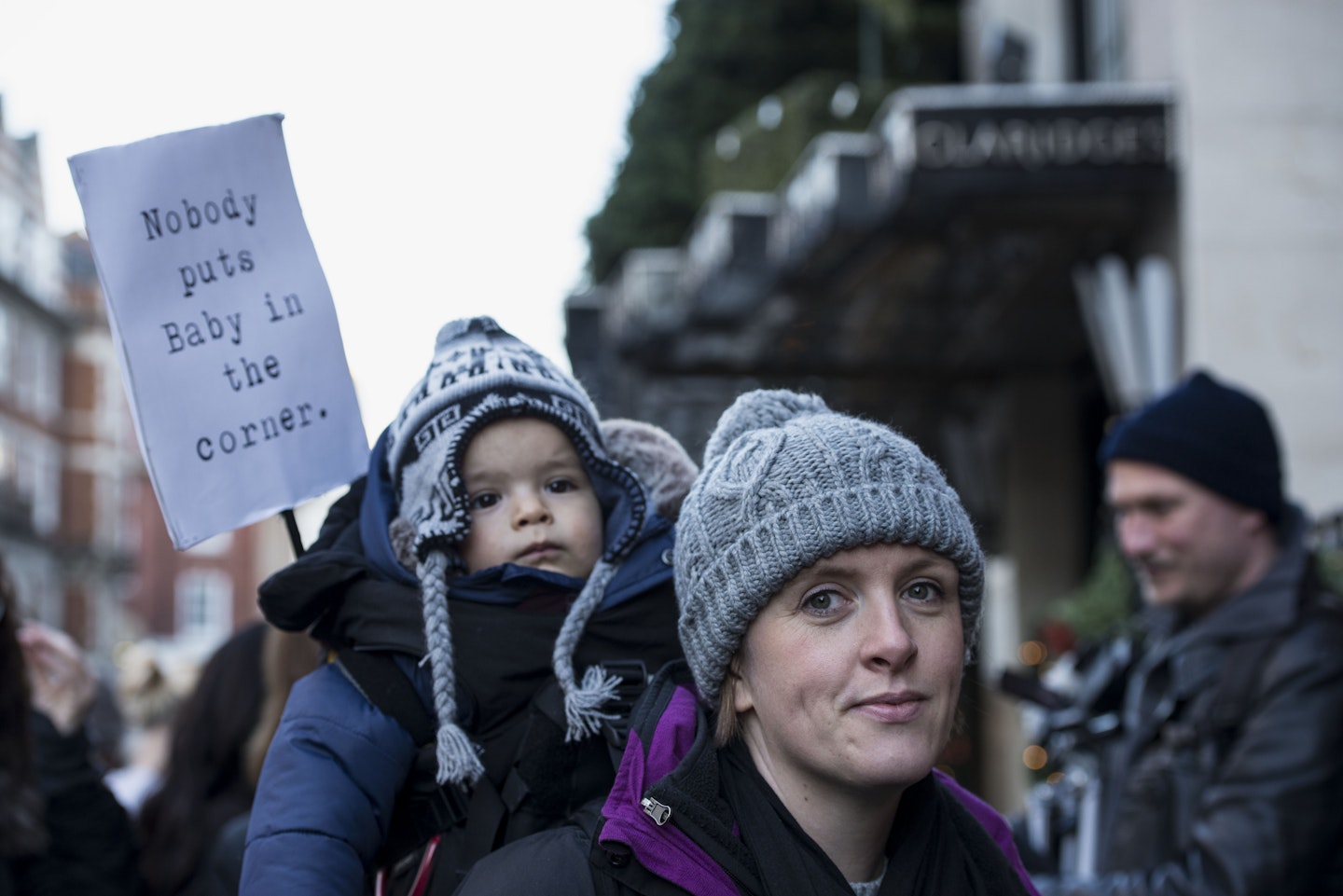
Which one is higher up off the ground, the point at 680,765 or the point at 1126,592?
the point at 680,765

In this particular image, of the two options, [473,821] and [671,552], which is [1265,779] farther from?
[473,821]

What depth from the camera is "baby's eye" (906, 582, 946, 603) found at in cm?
213

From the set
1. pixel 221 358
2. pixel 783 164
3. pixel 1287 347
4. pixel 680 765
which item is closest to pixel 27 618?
pixel 221 358

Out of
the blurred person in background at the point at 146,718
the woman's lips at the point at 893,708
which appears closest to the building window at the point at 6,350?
the blurred person in background at the point at 146,718

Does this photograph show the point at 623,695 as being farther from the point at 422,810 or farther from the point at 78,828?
the point at 78,828

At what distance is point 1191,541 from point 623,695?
246cm

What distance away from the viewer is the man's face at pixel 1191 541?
4.24 metres

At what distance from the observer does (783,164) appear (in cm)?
1570

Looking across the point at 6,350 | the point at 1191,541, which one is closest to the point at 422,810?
the point at 1191,541

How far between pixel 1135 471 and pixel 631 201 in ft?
66.6

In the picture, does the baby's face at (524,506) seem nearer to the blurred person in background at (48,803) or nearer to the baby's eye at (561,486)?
the baby's eye at (561,486)

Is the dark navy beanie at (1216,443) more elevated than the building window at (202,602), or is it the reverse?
the dark navy beanie at (1216,443)

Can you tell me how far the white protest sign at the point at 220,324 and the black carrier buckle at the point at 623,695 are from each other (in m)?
0.69

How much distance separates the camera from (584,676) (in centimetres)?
240
